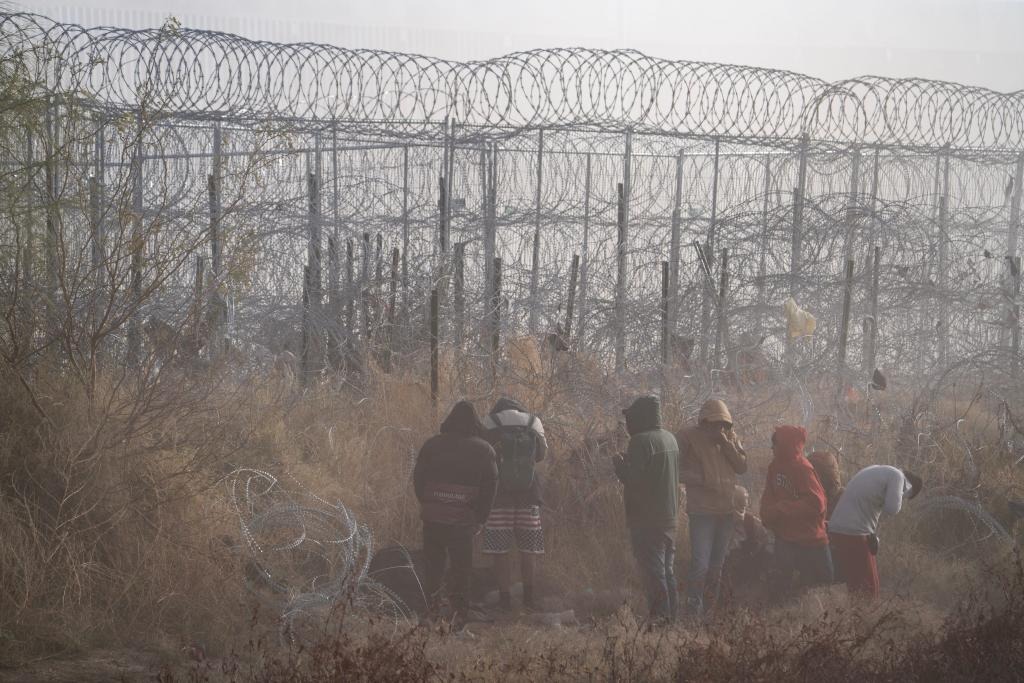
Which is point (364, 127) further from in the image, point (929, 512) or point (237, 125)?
point (929, 512)

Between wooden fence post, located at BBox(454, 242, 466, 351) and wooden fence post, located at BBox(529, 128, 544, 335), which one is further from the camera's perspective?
wooden fence post, located at BBox(529, 128, 544, 335)

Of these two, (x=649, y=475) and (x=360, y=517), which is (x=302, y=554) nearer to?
(x=360, y=517)

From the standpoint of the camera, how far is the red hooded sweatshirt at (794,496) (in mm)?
7328

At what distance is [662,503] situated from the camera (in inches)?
276

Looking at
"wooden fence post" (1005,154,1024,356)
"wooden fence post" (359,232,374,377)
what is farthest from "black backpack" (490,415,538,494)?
"wooden fence post" (1005,154,1024,356)

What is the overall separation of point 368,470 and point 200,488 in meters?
1.71

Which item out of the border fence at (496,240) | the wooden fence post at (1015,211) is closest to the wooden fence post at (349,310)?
the border fence at (496,240)

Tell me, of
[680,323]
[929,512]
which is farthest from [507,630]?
[680,323]

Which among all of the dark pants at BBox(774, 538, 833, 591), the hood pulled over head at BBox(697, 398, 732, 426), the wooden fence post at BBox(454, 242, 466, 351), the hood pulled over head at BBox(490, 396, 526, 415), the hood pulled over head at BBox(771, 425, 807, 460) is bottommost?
the dark pants at BBox(774, 538, 833, 591)

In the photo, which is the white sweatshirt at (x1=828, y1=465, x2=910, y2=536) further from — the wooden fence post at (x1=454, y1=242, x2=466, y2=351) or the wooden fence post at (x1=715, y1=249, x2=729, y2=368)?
the wooden fence post at (x1=454, y1=242, x2=466, y2=351)

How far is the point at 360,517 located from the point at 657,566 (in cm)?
218

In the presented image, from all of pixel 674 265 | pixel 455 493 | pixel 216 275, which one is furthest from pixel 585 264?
pixel 455 493

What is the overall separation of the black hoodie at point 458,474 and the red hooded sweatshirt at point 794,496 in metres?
1.76

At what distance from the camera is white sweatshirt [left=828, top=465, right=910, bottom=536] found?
287 inches
